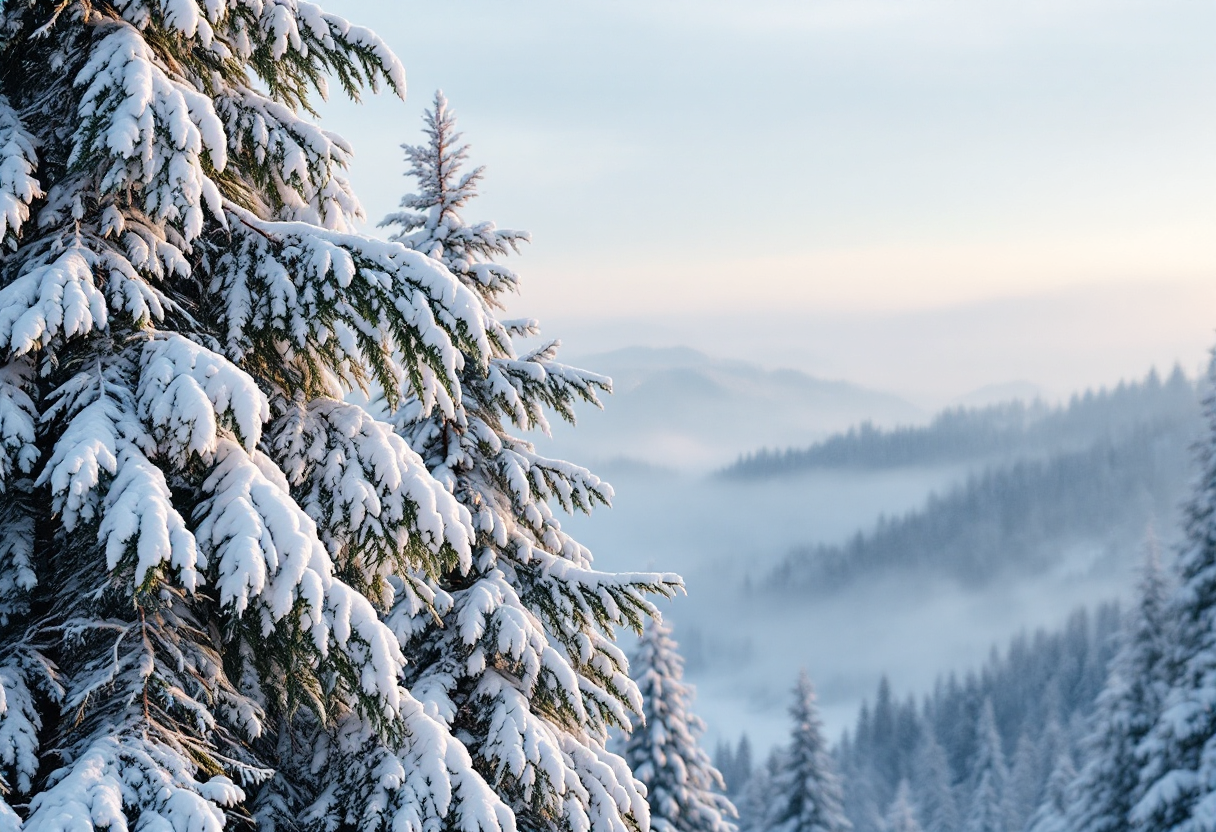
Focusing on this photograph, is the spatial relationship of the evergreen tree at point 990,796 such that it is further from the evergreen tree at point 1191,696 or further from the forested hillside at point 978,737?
the evergreen tree at point 1191,696

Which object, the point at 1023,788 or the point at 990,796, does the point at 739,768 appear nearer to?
the point at 1023,788

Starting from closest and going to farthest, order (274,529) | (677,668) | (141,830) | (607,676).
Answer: (141,830) → (274,529) → (607,676) → (677,668)

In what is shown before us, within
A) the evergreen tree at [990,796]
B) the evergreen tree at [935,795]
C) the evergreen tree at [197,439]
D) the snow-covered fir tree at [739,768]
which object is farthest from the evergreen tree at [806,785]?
the snow-covered fir tree at [739,768]

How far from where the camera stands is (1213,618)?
20062 millimetres

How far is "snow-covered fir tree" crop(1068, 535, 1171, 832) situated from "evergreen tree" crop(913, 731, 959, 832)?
4810 cm

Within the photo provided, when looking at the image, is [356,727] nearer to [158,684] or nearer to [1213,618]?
[158,684]

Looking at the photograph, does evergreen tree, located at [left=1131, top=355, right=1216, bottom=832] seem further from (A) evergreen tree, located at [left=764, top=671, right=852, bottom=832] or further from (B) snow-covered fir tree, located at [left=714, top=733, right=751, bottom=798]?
(B) snow-covered fir tree, located at [left=714, top=733, right=751, bottom=798]

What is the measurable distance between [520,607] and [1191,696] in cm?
1921

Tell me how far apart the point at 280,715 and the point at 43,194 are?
2.90m

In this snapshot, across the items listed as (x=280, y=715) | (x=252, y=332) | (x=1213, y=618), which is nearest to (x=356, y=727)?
(x=280, y=715)

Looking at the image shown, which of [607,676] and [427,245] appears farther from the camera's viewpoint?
[427,245]

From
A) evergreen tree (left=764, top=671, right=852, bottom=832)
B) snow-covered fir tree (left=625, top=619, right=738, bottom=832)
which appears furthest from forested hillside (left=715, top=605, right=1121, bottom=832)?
snow-covered fir tree (left=625, top=619, right=738, bottom=832)

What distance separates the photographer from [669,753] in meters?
18.1

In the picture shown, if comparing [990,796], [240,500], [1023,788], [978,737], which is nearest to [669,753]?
[240,500]
